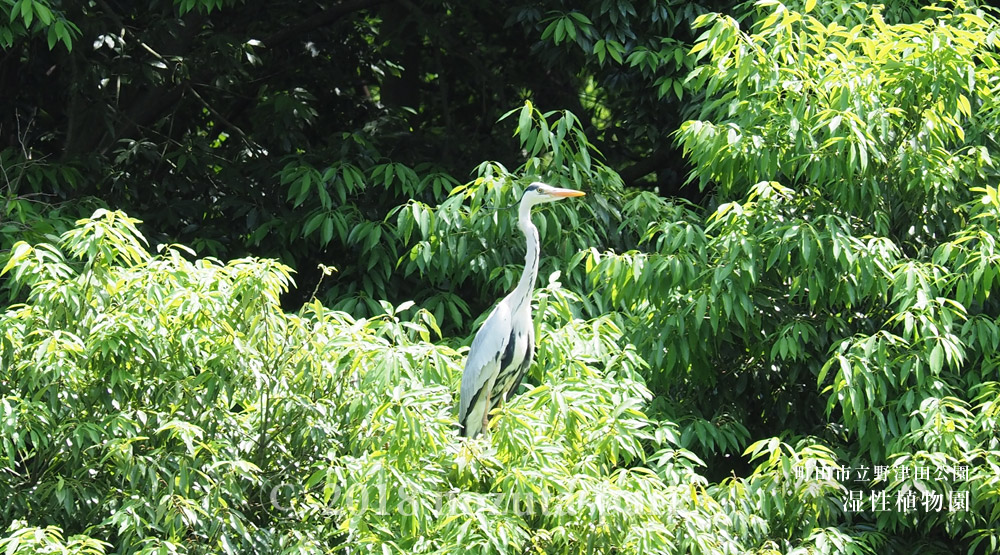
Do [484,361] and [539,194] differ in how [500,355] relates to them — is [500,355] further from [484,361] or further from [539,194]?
[539,194]

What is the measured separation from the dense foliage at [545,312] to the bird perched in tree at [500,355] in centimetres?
12

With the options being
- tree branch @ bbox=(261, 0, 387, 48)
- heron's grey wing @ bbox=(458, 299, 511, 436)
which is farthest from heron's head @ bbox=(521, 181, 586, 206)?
tree branch @ bbox=(261, 0, 387, 48)

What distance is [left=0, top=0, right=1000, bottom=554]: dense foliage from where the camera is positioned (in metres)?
3.46

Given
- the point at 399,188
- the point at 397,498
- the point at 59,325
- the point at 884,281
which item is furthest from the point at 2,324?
the point at 884,281

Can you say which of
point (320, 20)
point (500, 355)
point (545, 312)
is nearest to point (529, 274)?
point (500, 355)

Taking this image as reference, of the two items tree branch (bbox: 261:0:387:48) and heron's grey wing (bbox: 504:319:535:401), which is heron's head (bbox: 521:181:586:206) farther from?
tree branch (bbox: 261:0:387:48)

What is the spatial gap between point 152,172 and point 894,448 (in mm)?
4071

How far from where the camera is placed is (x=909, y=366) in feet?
13.3

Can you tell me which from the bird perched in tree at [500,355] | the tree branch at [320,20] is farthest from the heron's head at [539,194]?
the tree branch at [320,20]

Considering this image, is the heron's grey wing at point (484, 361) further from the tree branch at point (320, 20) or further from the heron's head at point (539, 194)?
the tree branch at point (320, 20)

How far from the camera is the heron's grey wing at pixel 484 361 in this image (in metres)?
3.77

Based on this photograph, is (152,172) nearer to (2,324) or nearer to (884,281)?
(2,324)

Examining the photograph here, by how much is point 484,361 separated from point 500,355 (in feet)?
0.17

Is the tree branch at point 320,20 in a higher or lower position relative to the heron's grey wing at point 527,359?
higher
